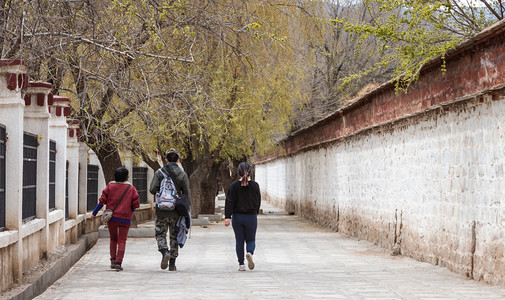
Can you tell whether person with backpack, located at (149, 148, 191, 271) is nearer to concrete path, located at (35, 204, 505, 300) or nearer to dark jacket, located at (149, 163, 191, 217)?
dark jacket, located at (149, 163, 191, 217)

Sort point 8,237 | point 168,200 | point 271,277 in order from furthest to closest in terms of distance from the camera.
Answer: point 168,200 → point 271,277 → point 8,237

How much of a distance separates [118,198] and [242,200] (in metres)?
1.84

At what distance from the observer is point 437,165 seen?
13.5m

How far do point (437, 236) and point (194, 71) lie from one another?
8.40 m

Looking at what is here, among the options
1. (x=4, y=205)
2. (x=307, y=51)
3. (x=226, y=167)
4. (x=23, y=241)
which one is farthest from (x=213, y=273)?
(x=226, y=167)

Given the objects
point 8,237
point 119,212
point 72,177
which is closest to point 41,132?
point 119,212

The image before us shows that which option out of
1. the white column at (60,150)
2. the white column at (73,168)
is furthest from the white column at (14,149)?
the white column at (73,168)

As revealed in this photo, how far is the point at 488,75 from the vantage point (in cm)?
1111

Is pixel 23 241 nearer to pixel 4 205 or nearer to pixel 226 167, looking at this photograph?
pixel 4 205

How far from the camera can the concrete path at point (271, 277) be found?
9.69 metres

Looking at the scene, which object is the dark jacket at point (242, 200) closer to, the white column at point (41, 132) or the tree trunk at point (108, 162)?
the white column at point (41, 132)

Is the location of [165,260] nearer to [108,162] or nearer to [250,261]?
[250,261]

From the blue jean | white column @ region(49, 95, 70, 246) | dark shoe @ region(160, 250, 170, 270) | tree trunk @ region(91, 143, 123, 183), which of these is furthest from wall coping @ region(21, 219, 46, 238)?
tree trunk @ region(91, 143, 123, 183)

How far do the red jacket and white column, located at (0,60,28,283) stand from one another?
276cm
